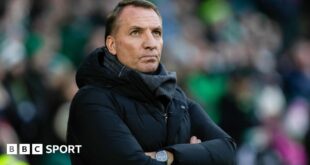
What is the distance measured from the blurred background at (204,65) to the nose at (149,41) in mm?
1710

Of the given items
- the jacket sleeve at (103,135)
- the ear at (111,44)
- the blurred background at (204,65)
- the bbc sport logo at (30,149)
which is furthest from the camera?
the blurred background at (204,65)

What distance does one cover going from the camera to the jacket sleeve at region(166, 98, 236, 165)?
2.70m

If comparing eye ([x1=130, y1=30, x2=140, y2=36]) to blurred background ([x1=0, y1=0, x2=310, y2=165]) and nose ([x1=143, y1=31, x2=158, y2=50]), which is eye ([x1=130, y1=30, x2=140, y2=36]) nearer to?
nose ([x1=143, y1=31, x2=158, y2=50])

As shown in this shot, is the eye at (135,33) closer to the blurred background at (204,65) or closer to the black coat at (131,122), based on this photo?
the black coat at (131,122)

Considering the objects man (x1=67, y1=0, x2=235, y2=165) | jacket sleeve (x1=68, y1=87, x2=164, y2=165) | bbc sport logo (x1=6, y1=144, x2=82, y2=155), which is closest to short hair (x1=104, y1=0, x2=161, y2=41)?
man (x1=67, y1=0, x2=235, y2=165)

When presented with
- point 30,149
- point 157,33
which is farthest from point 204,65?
point 157,33

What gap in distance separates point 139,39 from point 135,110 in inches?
11.0

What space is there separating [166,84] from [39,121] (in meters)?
2.56

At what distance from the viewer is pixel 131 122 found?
2.71 meters

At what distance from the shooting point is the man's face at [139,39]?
2807 millimetres

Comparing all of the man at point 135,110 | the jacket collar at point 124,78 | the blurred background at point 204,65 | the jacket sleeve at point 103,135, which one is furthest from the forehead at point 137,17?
the blurred background at point 204,65

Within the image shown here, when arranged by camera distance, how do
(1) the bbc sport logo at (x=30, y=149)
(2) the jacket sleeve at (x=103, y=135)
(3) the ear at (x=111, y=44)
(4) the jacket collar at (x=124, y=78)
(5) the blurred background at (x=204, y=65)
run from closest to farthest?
(2) the jacket sleeve at (x=103, y=135) → (4) the jacket collar at (x=124, y=78) → (3) the ear at (x=111, y=44) → (1) the bbc sport logo at (x=30, y=149) → (5) the blurred background at (x=204, y=65)

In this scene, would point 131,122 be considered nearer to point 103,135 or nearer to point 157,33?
point 103,135

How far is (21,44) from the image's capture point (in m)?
5.73
